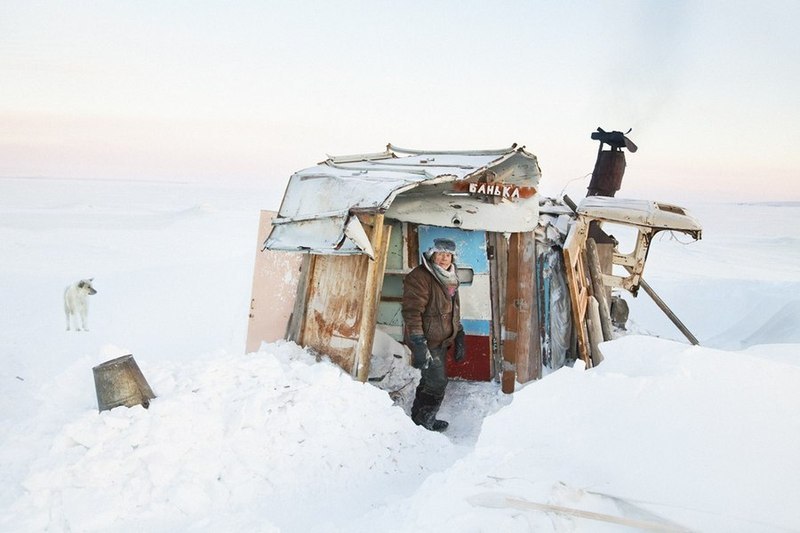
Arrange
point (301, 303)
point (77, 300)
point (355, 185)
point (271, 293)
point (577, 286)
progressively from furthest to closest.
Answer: point (77, 300)
point (577, 286)
point (271, 293)
point (301, 303)
point (355, 185)

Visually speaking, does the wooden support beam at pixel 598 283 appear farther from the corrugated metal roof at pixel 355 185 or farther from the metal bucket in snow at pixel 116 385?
the metal bucket in snow at pixel 116 385

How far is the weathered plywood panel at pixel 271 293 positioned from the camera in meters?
7.33

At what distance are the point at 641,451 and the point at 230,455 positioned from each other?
2.89 metres

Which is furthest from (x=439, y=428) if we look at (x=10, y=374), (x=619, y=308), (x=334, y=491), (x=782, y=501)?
(x=10, y=374)

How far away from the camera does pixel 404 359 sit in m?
7.05

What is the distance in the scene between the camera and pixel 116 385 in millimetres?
4441

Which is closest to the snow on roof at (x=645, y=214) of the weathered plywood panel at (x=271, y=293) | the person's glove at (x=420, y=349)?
the person's glove at (x=420, y=349)

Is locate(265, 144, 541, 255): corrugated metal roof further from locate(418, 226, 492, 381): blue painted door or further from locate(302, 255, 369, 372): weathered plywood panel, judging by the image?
locate(302, 255, 369, 372): weathered plywood panel

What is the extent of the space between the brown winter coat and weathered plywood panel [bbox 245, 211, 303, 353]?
72.8 inches

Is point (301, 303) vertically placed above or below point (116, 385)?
above

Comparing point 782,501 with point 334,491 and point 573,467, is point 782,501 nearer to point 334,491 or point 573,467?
point 573,467

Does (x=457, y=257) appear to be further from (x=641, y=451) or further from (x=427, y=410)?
(x=641, y=451)

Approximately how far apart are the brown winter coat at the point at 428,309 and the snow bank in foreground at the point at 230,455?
1000 millimetres

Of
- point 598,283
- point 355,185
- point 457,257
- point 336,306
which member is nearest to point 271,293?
point 336,306
